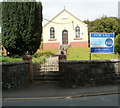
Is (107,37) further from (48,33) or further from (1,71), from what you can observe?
(48,33)

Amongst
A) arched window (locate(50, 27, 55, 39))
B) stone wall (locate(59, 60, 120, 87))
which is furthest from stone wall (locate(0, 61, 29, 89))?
arched window (locate(50, 27, 55, 39))

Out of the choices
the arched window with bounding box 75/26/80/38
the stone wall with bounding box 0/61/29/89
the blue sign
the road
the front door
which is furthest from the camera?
the front door

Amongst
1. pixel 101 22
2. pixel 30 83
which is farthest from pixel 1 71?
pixel 101 22

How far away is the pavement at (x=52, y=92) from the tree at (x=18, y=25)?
155 inches

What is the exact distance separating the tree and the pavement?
12.9ft

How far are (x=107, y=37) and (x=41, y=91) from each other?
521cm

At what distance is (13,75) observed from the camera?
10453 millimetres

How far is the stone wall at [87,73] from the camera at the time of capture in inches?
430

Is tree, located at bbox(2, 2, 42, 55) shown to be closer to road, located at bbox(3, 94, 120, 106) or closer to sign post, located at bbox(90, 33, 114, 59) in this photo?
sign post, located at bbox(90, 33, 114, 59)

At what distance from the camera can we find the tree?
1388 cm

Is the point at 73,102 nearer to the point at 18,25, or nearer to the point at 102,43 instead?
the point at 102,43

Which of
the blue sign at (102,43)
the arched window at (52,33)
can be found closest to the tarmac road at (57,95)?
Result: the blue sign at (102,43)

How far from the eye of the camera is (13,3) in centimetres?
1402

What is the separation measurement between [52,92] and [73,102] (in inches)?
84.4
